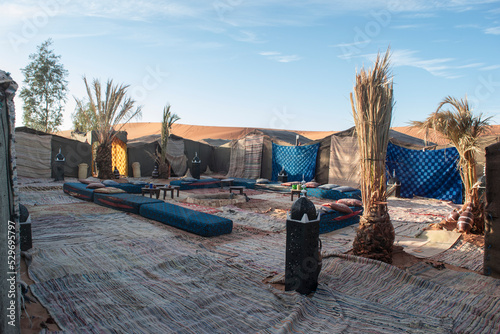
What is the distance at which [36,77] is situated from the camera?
17.5 meters

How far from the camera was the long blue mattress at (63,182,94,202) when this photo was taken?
264 inches

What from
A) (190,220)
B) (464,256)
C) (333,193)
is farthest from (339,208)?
(333,193)

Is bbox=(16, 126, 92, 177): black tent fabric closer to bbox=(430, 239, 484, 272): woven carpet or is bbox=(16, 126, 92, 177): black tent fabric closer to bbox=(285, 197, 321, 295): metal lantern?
bbox=(285, 197, 321, 295): metal lantern

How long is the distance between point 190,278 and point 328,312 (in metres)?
1.20

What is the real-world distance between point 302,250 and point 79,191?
6262 mm

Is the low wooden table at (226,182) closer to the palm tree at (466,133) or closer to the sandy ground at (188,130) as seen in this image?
the palm tree at (466,133)

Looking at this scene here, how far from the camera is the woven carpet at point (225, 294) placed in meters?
2.06

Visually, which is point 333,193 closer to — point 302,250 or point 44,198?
point 302,250

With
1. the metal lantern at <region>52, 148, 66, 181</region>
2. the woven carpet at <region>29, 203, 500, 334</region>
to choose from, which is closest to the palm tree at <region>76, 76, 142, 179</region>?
the metal lantern at <region>52, 148, 66, 181</region>

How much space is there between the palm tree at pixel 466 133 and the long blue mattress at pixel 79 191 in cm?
657

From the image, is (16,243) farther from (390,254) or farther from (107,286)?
(390,254)

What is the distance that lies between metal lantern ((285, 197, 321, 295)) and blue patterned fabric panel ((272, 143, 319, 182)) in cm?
870

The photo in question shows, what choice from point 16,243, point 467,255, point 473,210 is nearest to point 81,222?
point 16,243

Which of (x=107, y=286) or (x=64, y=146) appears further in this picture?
(x=64, y=146)
